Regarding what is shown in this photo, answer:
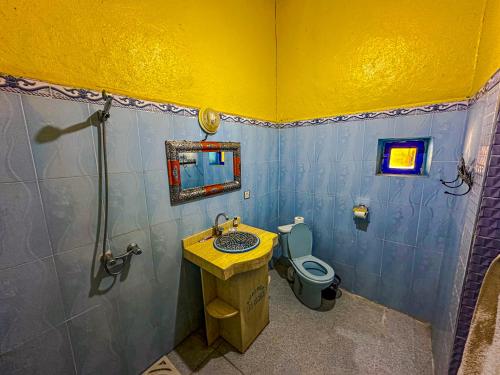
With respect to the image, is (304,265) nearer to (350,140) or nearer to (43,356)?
(350,140)

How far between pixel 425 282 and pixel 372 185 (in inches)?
37.0

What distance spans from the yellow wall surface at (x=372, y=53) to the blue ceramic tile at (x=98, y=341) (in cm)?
235

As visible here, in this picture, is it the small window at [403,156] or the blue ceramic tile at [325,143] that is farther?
the blue ceramic tile at [325,143]

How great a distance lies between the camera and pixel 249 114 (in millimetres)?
2021

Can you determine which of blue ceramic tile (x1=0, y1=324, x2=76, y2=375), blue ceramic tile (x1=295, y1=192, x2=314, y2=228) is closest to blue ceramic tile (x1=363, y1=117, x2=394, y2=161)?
blue ceramic tile (x1=295, y1=192, x2=314, y2=228)

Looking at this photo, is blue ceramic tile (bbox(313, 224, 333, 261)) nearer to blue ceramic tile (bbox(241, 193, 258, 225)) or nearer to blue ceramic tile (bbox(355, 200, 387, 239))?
blue ceramic tile (bbox(355, 200, 387, 239))

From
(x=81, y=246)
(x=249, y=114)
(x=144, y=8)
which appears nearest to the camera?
(x=81, y=246)

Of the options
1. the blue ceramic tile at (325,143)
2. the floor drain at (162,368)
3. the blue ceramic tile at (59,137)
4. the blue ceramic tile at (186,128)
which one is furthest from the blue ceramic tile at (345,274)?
the blue ceramic tile at (59,137)

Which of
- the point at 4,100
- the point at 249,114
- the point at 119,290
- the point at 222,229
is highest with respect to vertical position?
the point at 249,114

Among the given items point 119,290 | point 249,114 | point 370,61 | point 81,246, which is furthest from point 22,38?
point 370,61

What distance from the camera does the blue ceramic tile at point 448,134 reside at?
1459 millimetres

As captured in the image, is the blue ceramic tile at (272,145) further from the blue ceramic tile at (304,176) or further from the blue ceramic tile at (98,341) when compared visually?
the blue ceramic tile at (98,341)

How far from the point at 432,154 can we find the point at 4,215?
8.60ft

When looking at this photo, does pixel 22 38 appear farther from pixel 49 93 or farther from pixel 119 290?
pixel 119 290
